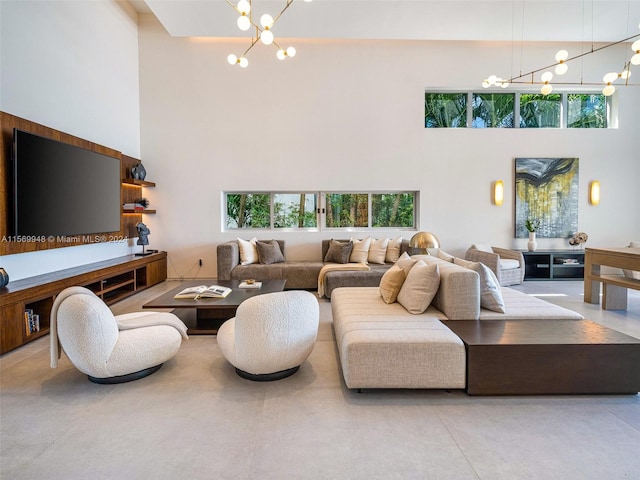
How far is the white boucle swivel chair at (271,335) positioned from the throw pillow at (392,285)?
2.87ft

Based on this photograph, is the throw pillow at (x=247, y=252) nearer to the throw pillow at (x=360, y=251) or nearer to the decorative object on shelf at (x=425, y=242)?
the throw pillow at (x=360, y=251)

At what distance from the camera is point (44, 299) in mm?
3643

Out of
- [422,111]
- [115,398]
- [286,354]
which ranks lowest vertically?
[115,398]

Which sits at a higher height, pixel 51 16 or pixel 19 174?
pixel 51 16

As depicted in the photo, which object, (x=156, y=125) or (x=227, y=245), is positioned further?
(x=156, y=125)

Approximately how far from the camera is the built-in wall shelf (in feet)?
10.2

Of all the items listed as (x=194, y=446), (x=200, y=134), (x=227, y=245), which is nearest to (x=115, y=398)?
(x=194, y=446)

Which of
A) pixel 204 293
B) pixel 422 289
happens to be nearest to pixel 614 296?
pixel 422 289

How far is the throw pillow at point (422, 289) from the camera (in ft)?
9.44

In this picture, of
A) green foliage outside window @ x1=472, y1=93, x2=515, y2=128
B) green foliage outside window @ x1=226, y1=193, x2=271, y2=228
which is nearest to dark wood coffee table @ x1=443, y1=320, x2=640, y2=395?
green foliage outside window @ x1=226, y1=193, x2=271, y2=228

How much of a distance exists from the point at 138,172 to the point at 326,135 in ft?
10.6

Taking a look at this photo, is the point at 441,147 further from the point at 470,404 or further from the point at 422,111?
the point at 470,404

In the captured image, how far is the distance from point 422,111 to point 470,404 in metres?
5.51

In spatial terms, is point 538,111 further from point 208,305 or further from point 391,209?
point 208,305
